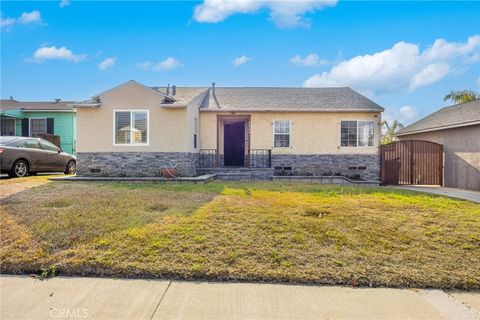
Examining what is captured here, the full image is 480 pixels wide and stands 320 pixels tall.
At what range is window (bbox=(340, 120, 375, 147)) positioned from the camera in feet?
48.6

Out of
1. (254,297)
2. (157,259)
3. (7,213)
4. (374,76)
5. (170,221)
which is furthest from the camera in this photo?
(374,76)

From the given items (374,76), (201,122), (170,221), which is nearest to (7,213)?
(170,221)

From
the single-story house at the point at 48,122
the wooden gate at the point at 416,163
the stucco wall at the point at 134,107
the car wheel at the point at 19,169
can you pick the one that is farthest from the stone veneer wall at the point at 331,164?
the single-story house at the point at 48,122

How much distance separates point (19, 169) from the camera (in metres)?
10.9

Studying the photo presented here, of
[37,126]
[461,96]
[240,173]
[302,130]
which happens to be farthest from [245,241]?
[461,96]

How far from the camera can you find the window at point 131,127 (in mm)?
11953

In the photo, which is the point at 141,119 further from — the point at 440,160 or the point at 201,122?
the point at 440,160

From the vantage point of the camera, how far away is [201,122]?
48.7ft

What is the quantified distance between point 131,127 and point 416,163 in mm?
13504

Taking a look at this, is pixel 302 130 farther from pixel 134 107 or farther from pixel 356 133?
pixel 134 107

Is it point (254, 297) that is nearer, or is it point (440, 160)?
point (254, 297)

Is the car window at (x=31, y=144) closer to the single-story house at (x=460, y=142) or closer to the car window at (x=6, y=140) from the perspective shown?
the car window at (x=6, y=140)

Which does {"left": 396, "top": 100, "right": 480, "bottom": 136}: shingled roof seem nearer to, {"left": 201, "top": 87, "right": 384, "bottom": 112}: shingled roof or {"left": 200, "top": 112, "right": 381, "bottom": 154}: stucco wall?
{"left": 200, "top": 112, "right": 381, "bottom": 154}: stucco wall

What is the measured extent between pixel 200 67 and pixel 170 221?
49.6ft
